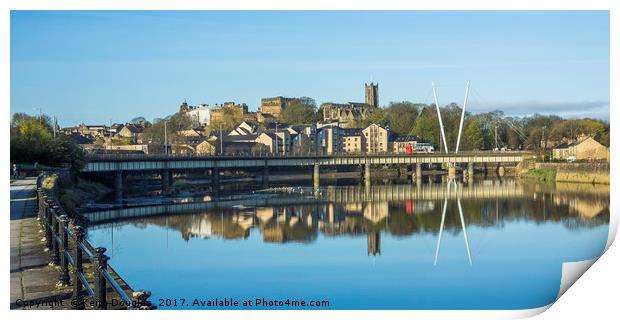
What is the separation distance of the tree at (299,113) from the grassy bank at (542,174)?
55302 mm

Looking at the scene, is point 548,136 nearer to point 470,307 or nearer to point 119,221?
point 119,221

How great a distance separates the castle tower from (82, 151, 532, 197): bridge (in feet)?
263

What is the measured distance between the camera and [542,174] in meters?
63.4

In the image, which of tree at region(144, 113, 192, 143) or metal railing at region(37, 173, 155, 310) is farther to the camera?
tree at region(144, 113, 192, 143)

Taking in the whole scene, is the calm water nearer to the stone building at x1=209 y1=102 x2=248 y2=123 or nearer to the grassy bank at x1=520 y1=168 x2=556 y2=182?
the grassy bank at x1=520 y1=168 x2=556 y2=182

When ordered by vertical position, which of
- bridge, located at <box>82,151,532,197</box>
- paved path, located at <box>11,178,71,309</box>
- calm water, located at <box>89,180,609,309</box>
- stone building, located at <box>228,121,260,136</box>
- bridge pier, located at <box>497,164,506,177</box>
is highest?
stone building, located at <box>228,121,260,136</box>

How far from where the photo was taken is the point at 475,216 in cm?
3309

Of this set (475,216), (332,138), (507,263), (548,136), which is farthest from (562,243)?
(332,138)

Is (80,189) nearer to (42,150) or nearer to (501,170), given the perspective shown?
(42,150)

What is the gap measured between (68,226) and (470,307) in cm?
763

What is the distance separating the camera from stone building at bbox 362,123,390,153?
98.7 m

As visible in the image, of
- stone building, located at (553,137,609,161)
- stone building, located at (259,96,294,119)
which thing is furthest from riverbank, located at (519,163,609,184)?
stone building, located at (259,96,294,119)

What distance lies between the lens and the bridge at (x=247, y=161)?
53.0 meters

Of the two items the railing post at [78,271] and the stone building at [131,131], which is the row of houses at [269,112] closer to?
the stone building at [131,131]
